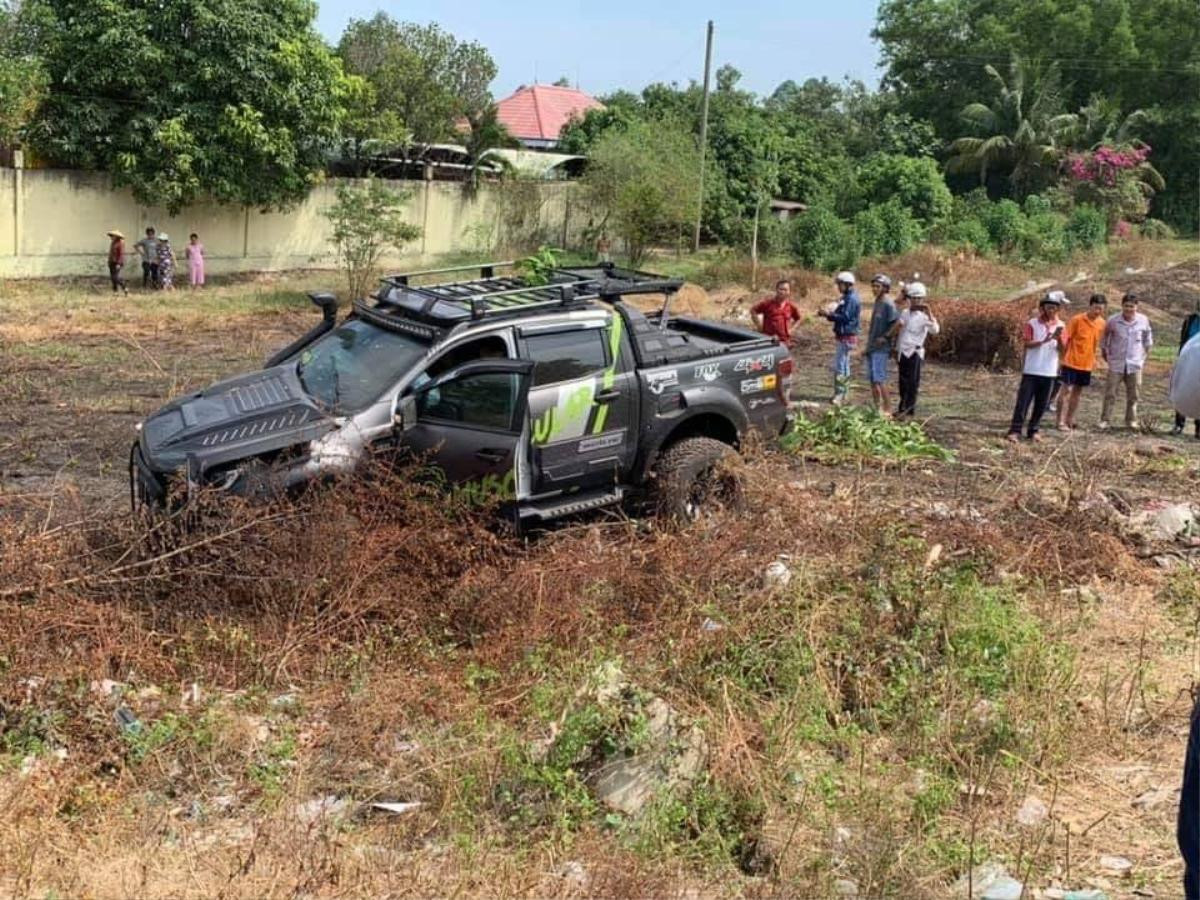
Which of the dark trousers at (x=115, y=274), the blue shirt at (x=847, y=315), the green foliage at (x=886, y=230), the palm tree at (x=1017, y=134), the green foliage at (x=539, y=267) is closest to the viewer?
the green foliage at (x=539, y=267)

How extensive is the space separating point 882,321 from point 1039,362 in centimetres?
167

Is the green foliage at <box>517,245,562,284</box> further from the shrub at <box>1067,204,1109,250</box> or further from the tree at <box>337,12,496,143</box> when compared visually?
the shrub at <box>1067,204,1109,250</box>

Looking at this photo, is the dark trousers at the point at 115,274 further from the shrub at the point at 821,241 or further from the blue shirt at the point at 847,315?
the shrub at the point at 821,241

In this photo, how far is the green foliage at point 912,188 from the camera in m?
33.6

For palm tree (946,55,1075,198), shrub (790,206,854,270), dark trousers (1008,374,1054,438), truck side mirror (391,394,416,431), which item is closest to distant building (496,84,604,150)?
palm tree (946,55,1075,198)

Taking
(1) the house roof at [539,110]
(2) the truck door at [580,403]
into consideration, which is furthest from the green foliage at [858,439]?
(1) the house roof at [539,110]

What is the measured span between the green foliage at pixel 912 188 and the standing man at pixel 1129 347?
2132cm

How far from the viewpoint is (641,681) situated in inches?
218

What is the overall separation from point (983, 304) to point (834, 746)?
1322 cm

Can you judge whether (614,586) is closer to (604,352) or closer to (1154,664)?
(604,352)

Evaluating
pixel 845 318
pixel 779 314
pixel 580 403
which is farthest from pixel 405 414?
pixel 845 318

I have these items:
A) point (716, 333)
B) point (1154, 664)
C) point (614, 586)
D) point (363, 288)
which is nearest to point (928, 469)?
point (716, 333)

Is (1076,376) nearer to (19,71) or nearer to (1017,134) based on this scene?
(19,71)

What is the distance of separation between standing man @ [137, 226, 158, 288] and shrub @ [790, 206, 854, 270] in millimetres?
14886
